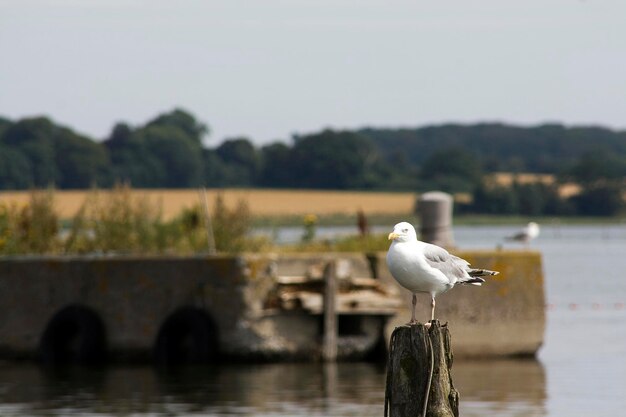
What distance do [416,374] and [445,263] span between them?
102 centimetres

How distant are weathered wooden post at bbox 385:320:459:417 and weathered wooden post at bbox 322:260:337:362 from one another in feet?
42.6

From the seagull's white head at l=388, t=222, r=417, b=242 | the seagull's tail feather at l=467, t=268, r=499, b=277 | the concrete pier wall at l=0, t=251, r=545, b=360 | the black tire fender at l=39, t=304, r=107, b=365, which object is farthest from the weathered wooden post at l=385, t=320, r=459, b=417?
the black tire fender at l=39, t=304, r=107, b=365

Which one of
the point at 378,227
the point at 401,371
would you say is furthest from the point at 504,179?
the point at 401,371

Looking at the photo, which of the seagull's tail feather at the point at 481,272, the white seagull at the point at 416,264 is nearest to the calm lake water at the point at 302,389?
the seagull's tail feather at the point at 481,272

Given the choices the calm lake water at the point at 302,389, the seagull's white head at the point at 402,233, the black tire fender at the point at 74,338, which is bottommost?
the calm lake water at the point at 302,389

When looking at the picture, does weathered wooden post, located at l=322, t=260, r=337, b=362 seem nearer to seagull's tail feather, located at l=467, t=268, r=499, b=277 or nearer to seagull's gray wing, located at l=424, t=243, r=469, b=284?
seagull's tail feather, located at l=467, t=268, r=499, b=277

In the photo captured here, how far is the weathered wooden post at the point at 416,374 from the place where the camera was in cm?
1433

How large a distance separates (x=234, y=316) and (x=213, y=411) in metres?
4.05

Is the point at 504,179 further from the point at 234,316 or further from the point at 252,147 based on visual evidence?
the point at 234,316

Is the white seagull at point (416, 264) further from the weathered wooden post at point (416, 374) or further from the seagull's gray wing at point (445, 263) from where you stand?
the weathered wooden post at point (416, 374)

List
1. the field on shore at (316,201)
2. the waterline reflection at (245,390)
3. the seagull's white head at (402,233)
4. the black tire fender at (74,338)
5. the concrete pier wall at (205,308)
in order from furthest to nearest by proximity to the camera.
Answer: the field on shore at (316,201), the black tire fender at (74,338), the concrete pier wall at (205,308), the waterline reflection at (245,390), the seagull's white head at (402,233)

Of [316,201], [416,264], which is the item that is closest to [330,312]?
[416,264]

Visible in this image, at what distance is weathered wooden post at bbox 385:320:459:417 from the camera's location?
14.3m

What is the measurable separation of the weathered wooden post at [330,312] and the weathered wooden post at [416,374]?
42.6 ft
